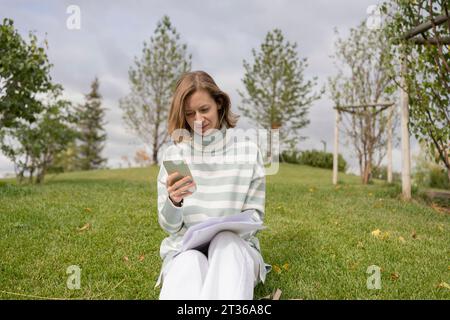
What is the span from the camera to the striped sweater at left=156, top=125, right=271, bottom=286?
9.23ft

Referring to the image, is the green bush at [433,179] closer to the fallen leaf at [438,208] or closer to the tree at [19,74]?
the fallen leaf at [438,208]

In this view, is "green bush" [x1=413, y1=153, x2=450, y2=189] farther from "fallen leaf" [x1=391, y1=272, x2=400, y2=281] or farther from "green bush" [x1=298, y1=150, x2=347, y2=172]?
"fallen leaf" [x1=391, y1=272, x2=400, y2=281]

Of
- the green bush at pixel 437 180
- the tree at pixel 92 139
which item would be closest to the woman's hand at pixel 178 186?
the green bush at pixel 437 180

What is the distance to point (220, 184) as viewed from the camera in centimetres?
286

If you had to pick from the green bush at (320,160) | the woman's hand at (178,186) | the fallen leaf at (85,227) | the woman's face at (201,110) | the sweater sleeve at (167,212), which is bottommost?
the fallen leaf at (85,227)

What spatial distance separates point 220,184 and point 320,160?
1970 centimetres

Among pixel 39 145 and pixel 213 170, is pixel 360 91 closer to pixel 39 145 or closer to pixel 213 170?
pixel 39 145

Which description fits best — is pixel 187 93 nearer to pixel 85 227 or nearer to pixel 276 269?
pixel 276 269

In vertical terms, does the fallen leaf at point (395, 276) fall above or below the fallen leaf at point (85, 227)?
below

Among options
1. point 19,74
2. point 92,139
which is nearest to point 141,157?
point 92,139

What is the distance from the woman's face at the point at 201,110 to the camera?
2869mm

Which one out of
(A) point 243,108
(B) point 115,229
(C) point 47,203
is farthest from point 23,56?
(A) point 243,108

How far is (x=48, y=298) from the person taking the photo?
2.94m
